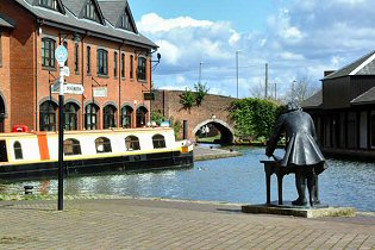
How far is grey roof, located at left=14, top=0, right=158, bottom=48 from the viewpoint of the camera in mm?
37844

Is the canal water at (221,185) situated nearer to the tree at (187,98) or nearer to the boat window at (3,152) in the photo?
the boat window at (3,152)

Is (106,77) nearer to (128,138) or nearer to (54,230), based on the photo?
(128,138)

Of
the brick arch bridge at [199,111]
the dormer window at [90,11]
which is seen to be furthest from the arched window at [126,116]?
the brick arch bridge at [199,111]

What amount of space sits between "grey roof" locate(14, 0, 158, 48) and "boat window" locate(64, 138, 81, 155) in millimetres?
7696

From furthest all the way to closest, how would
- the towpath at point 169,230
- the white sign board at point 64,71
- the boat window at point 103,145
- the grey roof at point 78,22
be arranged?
1. the grey roof at point 78,22
2. the boat window at point 103,145
3. the white sign board at point 64,71
4. the towpath at point 169,230

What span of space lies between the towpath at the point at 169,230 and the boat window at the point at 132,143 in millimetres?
23717

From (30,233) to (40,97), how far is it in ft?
94.9

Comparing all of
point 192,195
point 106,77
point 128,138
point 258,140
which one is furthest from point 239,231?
point 258,140

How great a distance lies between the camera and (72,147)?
33344 millimetres

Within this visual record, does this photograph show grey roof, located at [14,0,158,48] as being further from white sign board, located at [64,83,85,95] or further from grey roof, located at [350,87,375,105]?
white sign board, located at [64,83,85,95]

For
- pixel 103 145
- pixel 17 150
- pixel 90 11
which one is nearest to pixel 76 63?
pixel 90 11

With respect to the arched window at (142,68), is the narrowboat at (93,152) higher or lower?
lower

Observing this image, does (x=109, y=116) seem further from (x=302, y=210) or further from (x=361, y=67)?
(x=302, y=210)

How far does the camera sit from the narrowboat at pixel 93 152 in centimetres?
3009
